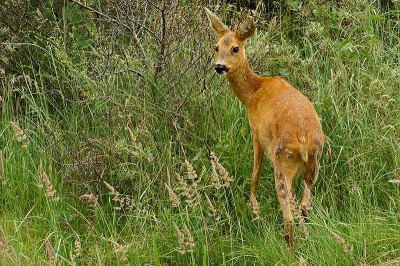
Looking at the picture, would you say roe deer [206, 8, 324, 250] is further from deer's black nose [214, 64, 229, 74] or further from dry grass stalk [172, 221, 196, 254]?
dry grass stalk [172, 221, 196, 254]

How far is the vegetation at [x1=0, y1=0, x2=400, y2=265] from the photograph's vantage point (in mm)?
4547

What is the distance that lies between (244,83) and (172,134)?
0.63m

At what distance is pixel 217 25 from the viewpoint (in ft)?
18.0

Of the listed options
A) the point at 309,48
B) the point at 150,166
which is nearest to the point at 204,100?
the point at 150,166

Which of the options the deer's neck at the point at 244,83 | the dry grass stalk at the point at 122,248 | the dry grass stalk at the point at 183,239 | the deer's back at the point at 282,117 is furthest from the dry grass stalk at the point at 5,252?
the deer's neck at the point at 244,83

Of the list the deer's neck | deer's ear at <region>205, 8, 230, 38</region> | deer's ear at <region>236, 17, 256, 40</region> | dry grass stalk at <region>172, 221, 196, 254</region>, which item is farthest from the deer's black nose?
dry grass stalk at <region>172, 221, 196, 254</region>

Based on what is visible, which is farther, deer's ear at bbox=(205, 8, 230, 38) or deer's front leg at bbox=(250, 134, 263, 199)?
deer's ear at bbox=(205, 8, 230, 38)

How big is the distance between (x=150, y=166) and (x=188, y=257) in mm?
984

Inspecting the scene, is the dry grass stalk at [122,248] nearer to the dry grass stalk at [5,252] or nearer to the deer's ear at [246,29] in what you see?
the dry grass stalk at [5,252]

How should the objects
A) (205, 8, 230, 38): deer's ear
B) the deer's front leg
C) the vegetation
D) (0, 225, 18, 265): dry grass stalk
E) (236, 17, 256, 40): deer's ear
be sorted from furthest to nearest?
(205, 8, 230, 38): deer's ear, (236, 17, 256, 40): deer's ear, the deer's front leg, the vegetation, (0, 225, 18, 265): dry grass stalk

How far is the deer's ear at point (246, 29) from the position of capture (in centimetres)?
525

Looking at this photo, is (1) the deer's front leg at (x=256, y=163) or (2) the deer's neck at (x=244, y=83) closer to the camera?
(1) the deer's front leg at (x=256, y=163)

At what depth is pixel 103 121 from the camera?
564 cm

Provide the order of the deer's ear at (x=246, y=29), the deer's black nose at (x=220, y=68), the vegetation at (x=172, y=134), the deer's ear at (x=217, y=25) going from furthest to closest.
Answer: the deer's ear at (x=217, y=25) → the deer's ear at (x=246, y=29) → the deer's black nose at (x=220, y=68) → the vegetation at (x=172, y=134)
